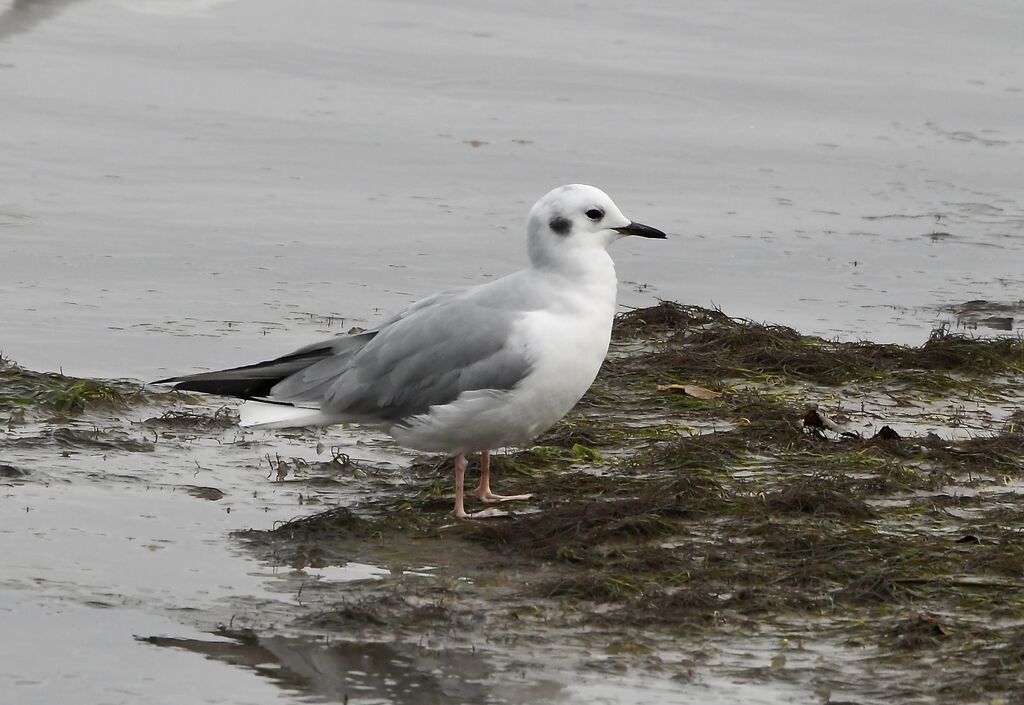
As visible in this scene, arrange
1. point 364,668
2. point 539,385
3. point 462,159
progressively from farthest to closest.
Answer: point 462,159 < point 539,385 < point 364,668

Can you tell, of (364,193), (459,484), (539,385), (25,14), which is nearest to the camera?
(539,385)

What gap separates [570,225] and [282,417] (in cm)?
134

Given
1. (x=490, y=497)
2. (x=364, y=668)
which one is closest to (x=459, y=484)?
(x=490, y=497)

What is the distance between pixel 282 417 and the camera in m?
6.61

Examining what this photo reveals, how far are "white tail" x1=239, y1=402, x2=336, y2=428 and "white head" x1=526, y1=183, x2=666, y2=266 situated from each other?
1.04 m

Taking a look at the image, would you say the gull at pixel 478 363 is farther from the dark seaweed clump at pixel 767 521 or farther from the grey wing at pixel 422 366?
the dark seaweed clump at pixel 767 521

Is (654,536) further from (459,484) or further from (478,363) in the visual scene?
(478,363)

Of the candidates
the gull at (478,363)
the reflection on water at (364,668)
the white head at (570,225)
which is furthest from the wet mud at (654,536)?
the white head at (570,225)

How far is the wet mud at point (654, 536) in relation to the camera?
15.6 feet

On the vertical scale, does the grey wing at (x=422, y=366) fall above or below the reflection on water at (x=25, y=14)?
below

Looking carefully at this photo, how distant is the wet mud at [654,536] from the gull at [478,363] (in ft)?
0.96

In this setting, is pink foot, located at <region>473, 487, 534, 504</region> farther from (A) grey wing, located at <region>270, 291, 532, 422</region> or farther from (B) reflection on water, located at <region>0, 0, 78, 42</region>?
(B) reflection on water, located at <region>0, 0, 78, 42</region>

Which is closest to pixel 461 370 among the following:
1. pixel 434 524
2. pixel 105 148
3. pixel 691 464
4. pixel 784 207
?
pixel 434 524

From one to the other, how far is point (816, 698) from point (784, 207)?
824cm
